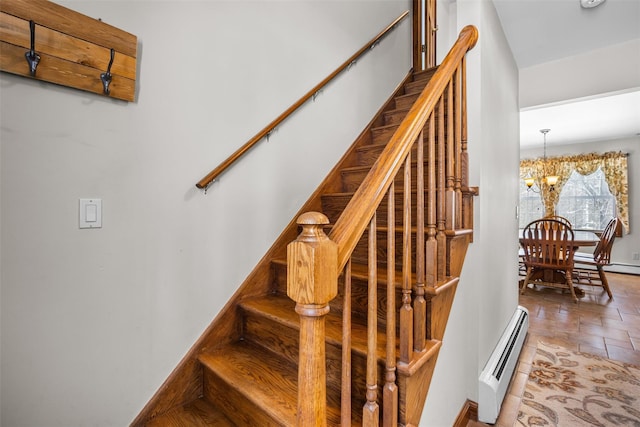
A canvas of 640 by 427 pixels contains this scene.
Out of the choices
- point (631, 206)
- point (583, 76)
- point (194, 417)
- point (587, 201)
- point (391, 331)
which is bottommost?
point (194, 417)

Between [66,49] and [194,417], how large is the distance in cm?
152

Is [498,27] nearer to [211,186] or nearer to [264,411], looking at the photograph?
[211,186]

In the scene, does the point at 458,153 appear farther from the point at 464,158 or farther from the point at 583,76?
the point at 583,76

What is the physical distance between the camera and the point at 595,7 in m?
2.26

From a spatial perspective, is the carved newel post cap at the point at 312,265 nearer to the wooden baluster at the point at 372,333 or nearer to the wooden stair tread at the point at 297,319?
the wooden baluster at the point at 372,333

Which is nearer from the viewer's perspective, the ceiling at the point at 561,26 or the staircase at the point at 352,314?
the staircase at the point at 352,314

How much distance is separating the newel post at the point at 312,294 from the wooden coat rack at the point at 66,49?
1.06 metres

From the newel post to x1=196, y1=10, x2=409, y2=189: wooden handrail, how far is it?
39.2 inches

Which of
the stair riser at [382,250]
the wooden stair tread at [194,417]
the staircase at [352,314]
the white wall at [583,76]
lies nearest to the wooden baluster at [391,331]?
the staircase at [352,314]

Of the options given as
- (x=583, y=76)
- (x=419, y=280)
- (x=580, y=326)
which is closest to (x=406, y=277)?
(x=419, y=280)

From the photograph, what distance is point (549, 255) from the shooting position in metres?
3.98

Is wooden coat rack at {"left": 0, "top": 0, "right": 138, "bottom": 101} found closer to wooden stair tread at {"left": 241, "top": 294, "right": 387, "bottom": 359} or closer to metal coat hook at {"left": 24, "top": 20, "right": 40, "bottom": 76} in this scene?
metal coat hook at {"left": 24, "top": 20, "right": 40, "bottom": 76}

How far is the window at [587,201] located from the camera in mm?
6344

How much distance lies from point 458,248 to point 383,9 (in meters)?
2.42
